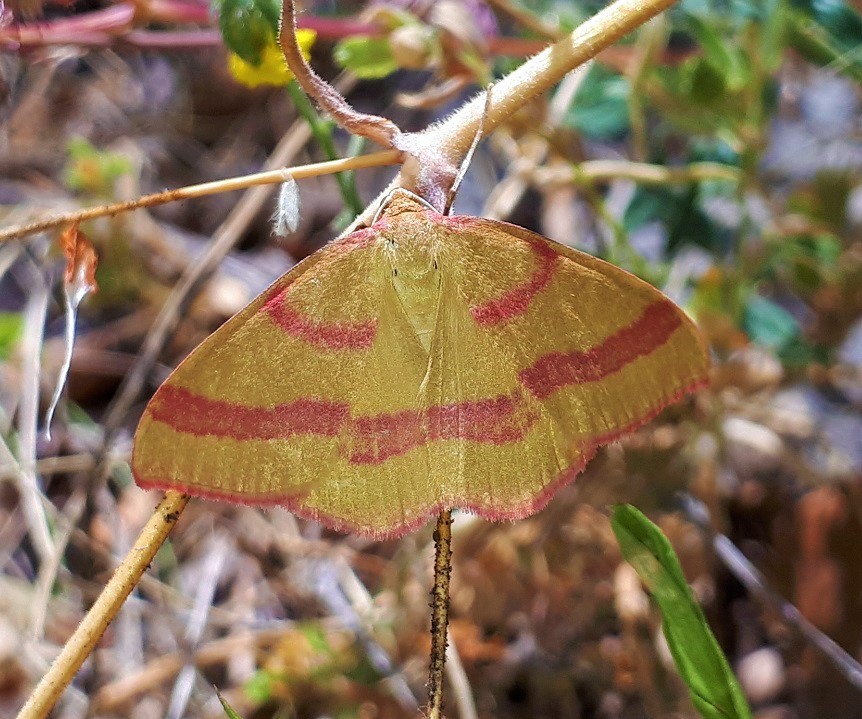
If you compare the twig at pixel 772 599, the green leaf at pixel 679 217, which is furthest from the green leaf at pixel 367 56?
the twig at pixel 772 599

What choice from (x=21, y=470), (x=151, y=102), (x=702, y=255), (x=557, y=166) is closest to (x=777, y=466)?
(x=702, y=255)

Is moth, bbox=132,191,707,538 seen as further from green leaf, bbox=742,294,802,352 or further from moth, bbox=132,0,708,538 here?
green leaf, bbox=742,294,802,352

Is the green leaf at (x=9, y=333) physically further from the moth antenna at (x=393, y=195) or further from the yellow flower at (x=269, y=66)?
the moth antenna at (x=393, y=195)

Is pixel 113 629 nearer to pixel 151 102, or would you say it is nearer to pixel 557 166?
pixel 557 166

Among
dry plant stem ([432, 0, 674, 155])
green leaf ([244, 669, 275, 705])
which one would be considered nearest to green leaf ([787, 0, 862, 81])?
dry plant stem ([432, 0, 674, 155])

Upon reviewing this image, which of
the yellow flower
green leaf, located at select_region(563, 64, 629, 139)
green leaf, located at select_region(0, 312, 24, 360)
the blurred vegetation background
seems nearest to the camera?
the yellow flower
